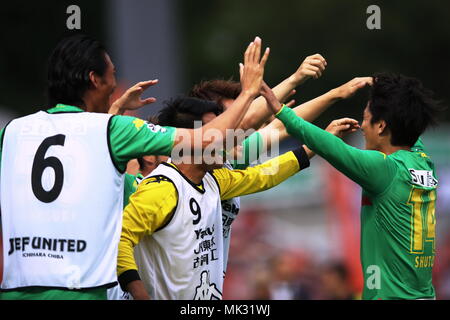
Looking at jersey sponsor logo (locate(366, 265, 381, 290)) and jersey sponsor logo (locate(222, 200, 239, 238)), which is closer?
jersey sponsor logo (locate(366, 265, 381, 290))

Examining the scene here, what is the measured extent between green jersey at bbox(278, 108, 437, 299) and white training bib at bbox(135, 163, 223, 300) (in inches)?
27.2

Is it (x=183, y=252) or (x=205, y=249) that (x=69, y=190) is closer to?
(x=183, y=252)

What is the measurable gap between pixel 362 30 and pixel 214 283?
20544mm

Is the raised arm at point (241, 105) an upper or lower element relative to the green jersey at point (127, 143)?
upper

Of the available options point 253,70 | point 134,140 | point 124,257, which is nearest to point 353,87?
point 253,70

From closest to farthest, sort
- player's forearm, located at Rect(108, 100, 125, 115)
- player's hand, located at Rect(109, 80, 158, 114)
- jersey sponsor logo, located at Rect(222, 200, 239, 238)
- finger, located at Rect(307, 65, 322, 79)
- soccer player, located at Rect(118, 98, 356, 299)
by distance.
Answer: soccer player, located at Rect(118, 98, 356, 299) → finger, located at Rect(307, 65, 322, 79) → player's hand, located at Rect(109, 80, 158, 114) → player's forearm, located at Rect(108, 100, 125, 115) → jersey sponsor logo, located at Rect(222, 200, 239, 238)

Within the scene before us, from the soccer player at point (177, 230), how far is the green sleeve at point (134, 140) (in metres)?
0.48

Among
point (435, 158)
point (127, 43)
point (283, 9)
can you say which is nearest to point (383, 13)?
point (283, 9)

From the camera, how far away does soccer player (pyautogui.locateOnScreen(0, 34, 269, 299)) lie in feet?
13.9

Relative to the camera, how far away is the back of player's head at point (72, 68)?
446 centimetres

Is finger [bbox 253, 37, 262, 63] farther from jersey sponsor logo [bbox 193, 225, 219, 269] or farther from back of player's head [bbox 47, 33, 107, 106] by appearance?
jersey sponsor logo [bbox 193, 225, 219, 269]

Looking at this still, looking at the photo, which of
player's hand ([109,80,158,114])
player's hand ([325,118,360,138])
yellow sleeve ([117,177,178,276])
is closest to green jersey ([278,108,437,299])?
player's hand ([325,118,360,138])

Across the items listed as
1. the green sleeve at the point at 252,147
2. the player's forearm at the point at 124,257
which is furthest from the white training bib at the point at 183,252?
the green sleeve at the point at 252,147

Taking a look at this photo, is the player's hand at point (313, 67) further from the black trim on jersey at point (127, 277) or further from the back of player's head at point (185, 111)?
the black trim on jersey at point (127, 277)
